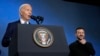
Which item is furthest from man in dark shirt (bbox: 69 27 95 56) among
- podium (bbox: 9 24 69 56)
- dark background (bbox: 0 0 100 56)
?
podium (bbox: 9 24 69 56)

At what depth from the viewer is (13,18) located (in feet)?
10.2

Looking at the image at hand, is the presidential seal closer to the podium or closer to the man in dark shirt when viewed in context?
the podium

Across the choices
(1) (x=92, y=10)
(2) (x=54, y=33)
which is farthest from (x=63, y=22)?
(2) (x=54, y=33)

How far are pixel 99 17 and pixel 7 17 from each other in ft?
6.04

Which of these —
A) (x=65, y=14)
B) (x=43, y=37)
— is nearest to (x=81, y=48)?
(x=65, y=14)

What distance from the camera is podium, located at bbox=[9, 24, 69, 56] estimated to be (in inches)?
55.0

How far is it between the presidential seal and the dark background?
1.50m

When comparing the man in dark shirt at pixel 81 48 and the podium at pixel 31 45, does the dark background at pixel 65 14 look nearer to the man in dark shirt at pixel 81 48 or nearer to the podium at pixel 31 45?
the man in dark shirt at pixel 81 48

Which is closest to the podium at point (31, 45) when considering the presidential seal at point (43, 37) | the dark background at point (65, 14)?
the presidential seal at point (43, 37)

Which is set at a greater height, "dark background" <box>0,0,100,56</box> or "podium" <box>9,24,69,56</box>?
"dark background" <box>0,0,100,56</box>

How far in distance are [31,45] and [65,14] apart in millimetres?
2313

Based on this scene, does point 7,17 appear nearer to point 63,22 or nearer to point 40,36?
point 63,22

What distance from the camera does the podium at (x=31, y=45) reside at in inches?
55.0

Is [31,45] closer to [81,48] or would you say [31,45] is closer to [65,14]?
[81,48]
